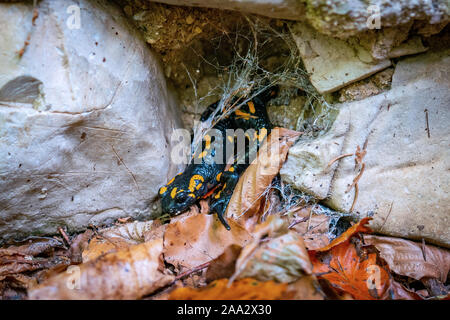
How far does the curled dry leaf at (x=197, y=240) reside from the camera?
58.0 inches

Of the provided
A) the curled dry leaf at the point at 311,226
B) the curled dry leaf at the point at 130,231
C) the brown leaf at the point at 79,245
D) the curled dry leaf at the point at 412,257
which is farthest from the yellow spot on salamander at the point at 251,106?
the brown leaf at the point at 79,245

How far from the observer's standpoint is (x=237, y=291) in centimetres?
107

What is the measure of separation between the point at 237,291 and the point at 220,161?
1.49 metres

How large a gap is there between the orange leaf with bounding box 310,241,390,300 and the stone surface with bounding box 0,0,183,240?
1.11 m

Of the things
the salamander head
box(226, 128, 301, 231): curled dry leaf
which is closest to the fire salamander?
the salamander head

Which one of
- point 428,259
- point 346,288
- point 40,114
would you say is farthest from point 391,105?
point 40,114

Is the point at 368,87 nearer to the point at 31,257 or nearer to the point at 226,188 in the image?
the point at 226,188

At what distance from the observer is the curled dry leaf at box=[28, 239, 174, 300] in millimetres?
1116

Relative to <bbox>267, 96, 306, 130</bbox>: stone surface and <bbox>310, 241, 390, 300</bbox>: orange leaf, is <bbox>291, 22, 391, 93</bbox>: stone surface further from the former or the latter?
<bbox>310, 241, 390, 300</bbox>: orange leaf

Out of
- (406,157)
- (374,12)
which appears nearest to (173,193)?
(406,157)

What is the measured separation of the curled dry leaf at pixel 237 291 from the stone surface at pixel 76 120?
3.15ft

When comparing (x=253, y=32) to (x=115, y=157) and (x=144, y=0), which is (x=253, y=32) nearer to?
(x=144, y=0)

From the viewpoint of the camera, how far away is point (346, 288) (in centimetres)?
128

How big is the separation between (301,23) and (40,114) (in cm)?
138
